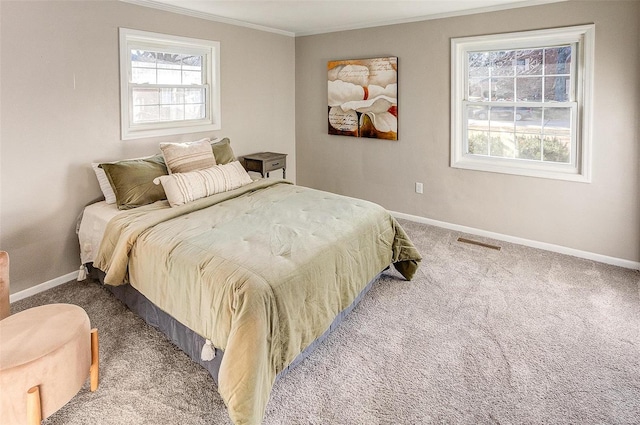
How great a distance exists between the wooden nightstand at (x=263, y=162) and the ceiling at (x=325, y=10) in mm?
1479

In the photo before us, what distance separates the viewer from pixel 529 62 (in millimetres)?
3881

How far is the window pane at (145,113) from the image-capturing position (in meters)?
3.81

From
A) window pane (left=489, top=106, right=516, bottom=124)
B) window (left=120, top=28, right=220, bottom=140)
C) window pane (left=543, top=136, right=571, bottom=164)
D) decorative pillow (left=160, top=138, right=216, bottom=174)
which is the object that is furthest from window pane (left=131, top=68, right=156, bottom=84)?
window pane (left=543, top=136, right=571, bottom=164)

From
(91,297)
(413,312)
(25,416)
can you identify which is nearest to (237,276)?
(25,416)

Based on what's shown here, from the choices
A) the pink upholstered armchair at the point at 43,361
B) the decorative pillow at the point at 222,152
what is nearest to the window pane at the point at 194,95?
the decorative pillow at the point at 222,152

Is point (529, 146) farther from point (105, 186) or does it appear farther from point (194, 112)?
point (105, 186)

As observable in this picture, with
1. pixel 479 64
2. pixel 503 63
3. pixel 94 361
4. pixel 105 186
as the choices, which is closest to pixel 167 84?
pixel 105 186

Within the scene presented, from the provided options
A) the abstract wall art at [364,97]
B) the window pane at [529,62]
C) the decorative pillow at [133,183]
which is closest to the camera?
the decorative pillow at [133,183]

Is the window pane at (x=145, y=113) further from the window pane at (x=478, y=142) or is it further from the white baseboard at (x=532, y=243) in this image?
the window pane at (x=478, y=142)

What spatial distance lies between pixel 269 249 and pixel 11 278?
214cm

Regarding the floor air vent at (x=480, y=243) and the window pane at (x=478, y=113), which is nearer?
the floor air vent at (x=480, y=243)

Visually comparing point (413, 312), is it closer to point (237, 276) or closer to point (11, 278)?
point (237, 276)

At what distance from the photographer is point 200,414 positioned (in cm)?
193

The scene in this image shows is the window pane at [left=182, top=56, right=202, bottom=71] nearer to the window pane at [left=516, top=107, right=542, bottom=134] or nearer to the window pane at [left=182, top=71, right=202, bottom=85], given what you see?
the window pane at [left=182, top=71, right=202, bottom=85]
